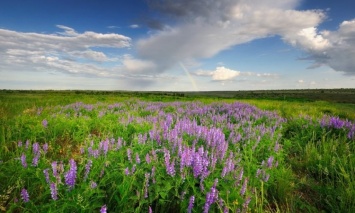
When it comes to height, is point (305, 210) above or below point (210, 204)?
below

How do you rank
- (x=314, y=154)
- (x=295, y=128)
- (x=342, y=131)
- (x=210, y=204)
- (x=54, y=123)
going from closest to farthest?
(x=210, y=204) < (x=314, y=154) < (x=54, y=123) < (x=342, y=131) < (x=295, y=128)

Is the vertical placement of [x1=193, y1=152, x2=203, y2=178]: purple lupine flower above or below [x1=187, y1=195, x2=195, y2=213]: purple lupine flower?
above

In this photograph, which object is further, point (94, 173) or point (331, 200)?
point (331, 200)

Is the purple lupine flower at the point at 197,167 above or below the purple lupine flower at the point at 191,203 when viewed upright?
above

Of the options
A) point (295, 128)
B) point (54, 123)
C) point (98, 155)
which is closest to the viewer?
point (98, 155)

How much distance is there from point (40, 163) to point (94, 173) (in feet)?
2.77

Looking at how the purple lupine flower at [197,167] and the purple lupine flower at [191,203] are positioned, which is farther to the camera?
the purple lupine flower at [197,167]

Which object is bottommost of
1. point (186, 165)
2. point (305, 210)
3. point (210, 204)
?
point (305, 210)

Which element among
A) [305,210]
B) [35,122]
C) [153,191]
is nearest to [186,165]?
[153,191]

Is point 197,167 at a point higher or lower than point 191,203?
higher

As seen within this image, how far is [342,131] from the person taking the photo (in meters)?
6.62

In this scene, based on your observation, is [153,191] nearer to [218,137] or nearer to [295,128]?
[218,137]

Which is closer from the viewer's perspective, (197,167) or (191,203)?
(191,203)

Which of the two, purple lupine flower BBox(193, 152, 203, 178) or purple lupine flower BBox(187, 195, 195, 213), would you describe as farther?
purple lupine flower BBox(193, 152, 203, 178)
